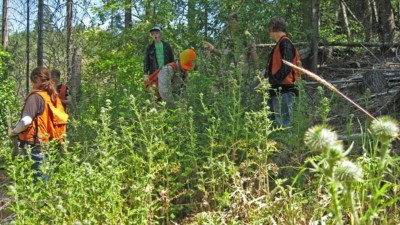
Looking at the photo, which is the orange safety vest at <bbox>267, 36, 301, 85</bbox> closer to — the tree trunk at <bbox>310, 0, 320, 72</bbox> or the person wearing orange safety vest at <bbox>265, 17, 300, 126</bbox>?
the person wearing orange safety vest at <bbox>265, 17, 300, 126</bbox>

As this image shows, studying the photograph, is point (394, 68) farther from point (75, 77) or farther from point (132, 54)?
point (132, 54)

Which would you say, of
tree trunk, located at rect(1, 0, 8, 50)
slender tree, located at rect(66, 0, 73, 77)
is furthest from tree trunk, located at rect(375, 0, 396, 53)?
tree trunk, located at rect(1, 0, 8, 50)

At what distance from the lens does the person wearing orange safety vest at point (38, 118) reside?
5.12m

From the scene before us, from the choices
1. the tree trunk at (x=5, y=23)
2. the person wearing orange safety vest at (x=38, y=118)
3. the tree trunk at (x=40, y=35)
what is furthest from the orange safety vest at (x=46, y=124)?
the tree trunk at (x=5, y=23)

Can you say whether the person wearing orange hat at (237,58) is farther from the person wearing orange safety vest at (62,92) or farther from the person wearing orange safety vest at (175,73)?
the person wearing orange safety vest at (62,92)

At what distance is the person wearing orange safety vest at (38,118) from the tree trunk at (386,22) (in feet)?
25.6

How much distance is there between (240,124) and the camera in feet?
14.6

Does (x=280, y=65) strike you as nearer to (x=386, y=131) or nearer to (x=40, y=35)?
(x=386, y=131)

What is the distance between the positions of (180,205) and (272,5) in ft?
26.0

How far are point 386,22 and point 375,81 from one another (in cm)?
400

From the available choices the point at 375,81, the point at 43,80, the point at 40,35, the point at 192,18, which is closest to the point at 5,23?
the point at 40,35

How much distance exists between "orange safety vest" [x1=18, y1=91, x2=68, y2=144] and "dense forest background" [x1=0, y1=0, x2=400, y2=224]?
0.97ft

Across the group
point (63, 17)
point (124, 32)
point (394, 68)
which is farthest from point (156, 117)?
point (124, 32)

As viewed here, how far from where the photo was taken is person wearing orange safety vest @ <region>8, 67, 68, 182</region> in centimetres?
512
